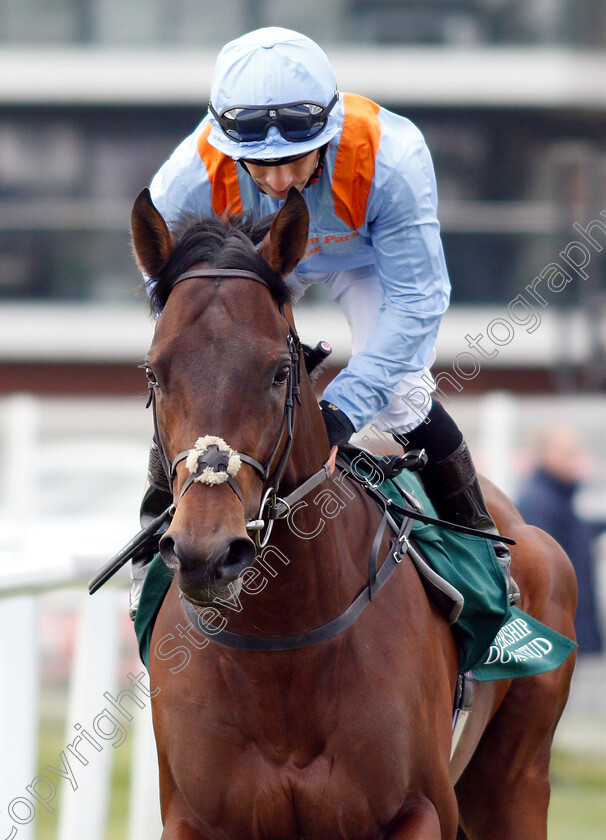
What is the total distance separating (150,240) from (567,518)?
5.22 meters

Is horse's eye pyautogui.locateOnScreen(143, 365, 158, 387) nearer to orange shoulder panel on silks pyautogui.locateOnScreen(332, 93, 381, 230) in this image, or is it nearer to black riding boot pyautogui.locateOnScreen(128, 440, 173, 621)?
black riding boot pyautogui.locateOnScreen(128, 440, 173, 621)

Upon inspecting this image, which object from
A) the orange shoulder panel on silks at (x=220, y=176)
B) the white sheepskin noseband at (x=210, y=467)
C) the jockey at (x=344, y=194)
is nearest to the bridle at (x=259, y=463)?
the white sheepskin noseband at (x=210, y=467)

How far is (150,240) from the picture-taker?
8.73 ft

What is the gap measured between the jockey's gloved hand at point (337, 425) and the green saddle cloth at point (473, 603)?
321 mm

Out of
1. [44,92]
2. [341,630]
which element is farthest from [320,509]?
[44,92]

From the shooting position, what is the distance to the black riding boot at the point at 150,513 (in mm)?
3115

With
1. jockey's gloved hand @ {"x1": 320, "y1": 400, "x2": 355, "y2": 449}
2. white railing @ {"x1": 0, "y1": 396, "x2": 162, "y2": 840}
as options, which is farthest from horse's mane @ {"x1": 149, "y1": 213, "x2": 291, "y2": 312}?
white railing @ {"x1": 0, "y1": 396, "x2": 162, "y2": 840}

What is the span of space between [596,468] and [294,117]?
576cm

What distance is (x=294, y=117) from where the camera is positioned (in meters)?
2.88

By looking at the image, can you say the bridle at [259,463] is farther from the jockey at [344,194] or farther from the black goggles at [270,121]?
the black goggles at [270,121]

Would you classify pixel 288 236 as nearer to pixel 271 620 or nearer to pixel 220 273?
pixel 220 273

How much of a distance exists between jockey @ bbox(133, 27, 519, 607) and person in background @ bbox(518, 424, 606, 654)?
400cm

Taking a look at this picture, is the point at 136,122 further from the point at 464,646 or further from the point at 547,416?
the point at 464,646

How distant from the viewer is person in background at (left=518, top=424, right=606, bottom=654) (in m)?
7.38
